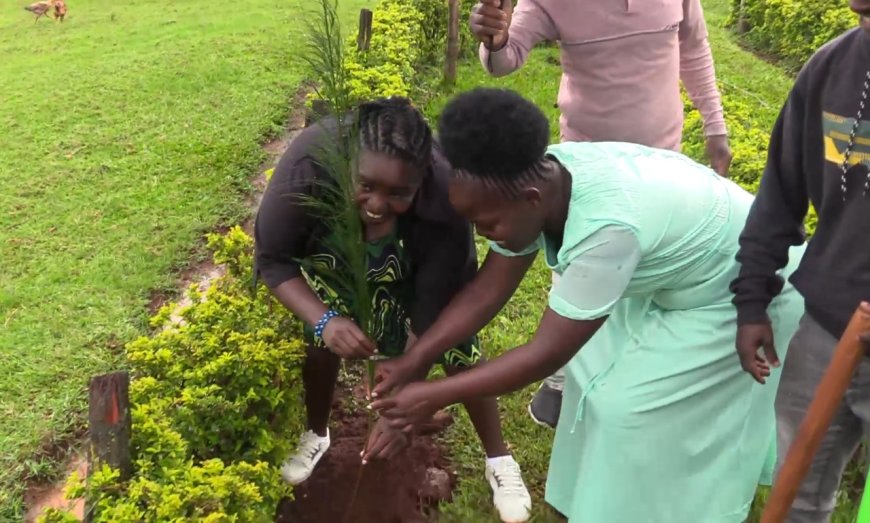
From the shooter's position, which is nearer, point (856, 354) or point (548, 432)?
point (856, 354)

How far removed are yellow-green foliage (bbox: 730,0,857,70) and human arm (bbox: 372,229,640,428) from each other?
298 inches

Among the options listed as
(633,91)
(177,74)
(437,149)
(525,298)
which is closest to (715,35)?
(177,74)

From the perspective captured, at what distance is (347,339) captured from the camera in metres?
2.29

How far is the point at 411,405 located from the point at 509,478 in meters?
1.12

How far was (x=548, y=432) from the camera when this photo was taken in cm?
335

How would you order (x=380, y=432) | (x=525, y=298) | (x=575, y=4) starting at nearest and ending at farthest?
1. (x=380, y=432)
2. (x=575, y=4)
3. (x=525, y=298)

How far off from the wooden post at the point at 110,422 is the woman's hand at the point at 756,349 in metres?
1.61

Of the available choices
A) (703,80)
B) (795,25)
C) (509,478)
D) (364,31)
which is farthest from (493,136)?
(795,25)

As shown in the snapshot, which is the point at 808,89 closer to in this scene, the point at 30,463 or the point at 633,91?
the point at 633,91

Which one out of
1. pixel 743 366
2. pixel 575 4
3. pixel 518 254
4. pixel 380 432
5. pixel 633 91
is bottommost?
pixel 380 432

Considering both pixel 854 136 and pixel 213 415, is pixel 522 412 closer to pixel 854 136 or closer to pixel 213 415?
Answer: pixel 213 415

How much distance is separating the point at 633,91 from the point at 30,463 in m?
2.76

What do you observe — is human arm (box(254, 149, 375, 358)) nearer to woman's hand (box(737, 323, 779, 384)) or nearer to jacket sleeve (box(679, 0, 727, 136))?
woman's hand (box(737, 323, 779, 384))

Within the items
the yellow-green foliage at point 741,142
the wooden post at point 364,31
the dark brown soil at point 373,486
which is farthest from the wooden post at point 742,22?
the dark brown soil at point 373,486
